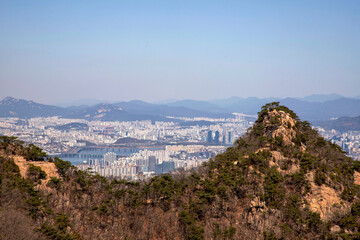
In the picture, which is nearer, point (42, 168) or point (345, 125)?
point (42, 168)

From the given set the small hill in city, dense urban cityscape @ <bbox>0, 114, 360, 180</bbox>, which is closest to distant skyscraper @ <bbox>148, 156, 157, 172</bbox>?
dense urban cityscape @ <bbox>0, 114, 360, 180</bbox>

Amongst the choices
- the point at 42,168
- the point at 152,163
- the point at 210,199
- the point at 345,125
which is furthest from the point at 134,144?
the point at 210,199

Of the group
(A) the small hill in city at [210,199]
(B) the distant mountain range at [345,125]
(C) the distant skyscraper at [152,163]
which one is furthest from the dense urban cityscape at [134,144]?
(A) the small hill in city at [210,199]

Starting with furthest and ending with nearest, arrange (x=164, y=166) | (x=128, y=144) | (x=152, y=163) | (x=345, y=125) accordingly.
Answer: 1. (x=345, y=125)
2. (x=128, y=144)
3. (x=152, y=163)
4. (x=164, y=166)

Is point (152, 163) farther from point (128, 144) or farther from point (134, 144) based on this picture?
point (128, 144)

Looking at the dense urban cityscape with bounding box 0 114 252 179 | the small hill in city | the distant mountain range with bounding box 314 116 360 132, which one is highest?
the small hill in city

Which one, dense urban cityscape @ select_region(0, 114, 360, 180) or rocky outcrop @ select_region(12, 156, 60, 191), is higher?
rocky outcrop @ select_region(12, 156, 60, 191)

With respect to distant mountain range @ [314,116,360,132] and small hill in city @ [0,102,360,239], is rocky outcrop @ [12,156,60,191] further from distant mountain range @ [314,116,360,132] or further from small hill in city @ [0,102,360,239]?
distant mountain range @ [314,116,360,132]

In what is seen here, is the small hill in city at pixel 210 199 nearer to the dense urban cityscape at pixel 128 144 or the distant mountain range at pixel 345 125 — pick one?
the dense urban cityscape at pixel 128 144

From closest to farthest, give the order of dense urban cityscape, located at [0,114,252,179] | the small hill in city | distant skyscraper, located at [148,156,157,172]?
1. the small hill in city
2. distant skyscraper, located at [148,156,157,172]
3. dense urban cityscape, located at [0,114,252,179]
